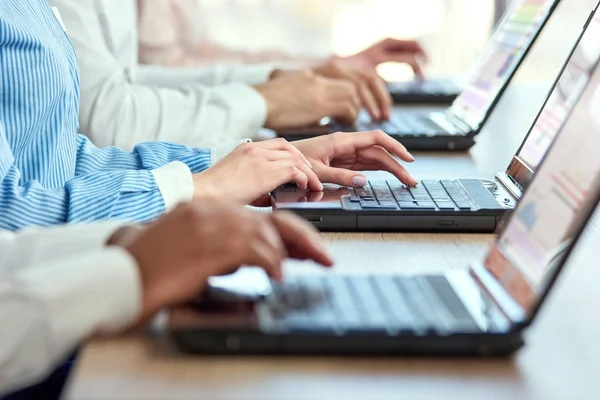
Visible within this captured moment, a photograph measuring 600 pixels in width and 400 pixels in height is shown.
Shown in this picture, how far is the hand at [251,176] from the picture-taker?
117cm

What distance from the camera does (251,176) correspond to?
1.18 m

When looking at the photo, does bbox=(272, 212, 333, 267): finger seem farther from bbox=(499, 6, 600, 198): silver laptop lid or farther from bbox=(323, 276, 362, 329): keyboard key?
bbox=(499, 6, 600, 198): silver laptop lid

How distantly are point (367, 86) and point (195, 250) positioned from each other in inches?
43.4

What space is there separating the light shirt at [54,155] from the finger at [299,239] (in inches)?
12.7

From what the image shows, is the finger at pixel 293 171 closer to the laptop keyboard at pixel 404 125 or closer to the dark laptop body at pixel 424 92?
the laptop keyboard at pixel 404 125

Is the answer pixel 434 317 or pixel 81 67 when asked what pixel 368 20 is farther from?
pixel 434 317

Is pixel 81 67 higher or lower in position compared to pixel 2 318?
lower

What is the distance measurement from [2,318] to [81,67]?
3.44 ft

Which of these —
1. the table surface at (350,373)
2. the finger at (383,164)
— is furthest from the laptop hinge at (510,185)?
the table surface at (350,373)

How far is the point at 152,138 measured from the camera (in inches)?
65.5

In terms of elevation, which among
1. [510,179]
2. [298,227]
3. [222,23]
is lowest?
[222,23]

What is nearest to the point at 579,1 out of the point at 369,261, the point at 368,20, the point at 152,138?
the point at 368,20

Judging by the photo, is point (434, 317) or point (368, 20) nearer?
point (434, 317)

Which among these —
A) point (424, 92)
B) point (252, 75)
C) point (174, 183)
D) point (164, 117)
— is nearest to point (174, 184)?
point (174, 183)
